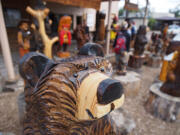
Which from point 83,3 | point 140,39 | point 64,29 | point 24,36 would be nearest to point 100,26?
point 83,3

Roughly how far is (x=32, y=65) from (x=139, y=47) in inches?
135

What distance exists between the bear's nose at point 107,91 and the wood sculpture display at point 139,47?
339cm

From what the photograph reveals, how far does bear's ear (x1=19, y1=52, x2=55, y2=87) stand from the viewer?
685 mm

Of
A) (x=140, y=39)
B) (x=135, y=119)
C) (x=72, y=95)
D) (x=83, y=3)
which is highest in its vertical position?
(x=83, y=3)

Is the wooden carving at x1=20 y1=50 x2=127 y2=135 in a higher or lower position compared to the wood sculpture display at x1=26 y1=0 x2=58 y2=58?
lower

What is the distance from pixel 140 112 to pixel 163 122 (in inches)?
13.3

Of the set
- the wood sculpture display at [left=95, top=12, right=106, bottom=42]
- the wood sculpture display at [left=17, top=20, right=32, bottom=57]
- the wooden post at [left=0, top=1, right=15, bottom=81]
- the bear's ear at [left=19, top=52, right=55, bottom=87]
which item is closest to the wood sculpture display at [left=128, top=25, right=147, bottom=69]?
the wood sculpture display at [left=95, top=12, right=106, bottom=42]

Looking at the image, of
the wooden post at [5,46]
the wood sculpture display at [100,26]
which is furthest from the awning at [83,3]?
the wooden post at [5,46]

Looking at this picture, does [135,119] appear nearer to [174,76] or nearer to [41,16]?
[174,76]

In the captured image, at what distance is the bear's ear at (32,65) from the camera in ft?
2.25

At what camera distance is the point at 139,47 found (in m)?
3.62

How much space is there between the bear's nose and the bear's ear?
347 millimetres

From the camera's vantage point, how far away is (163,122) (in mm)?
1888

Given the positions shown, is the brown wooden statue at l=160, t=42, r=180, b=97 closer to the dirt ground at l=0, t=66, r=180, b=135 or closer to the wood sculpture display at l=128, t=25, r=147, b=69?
the dirt ground at l=0, t=66, r=180, b=135
